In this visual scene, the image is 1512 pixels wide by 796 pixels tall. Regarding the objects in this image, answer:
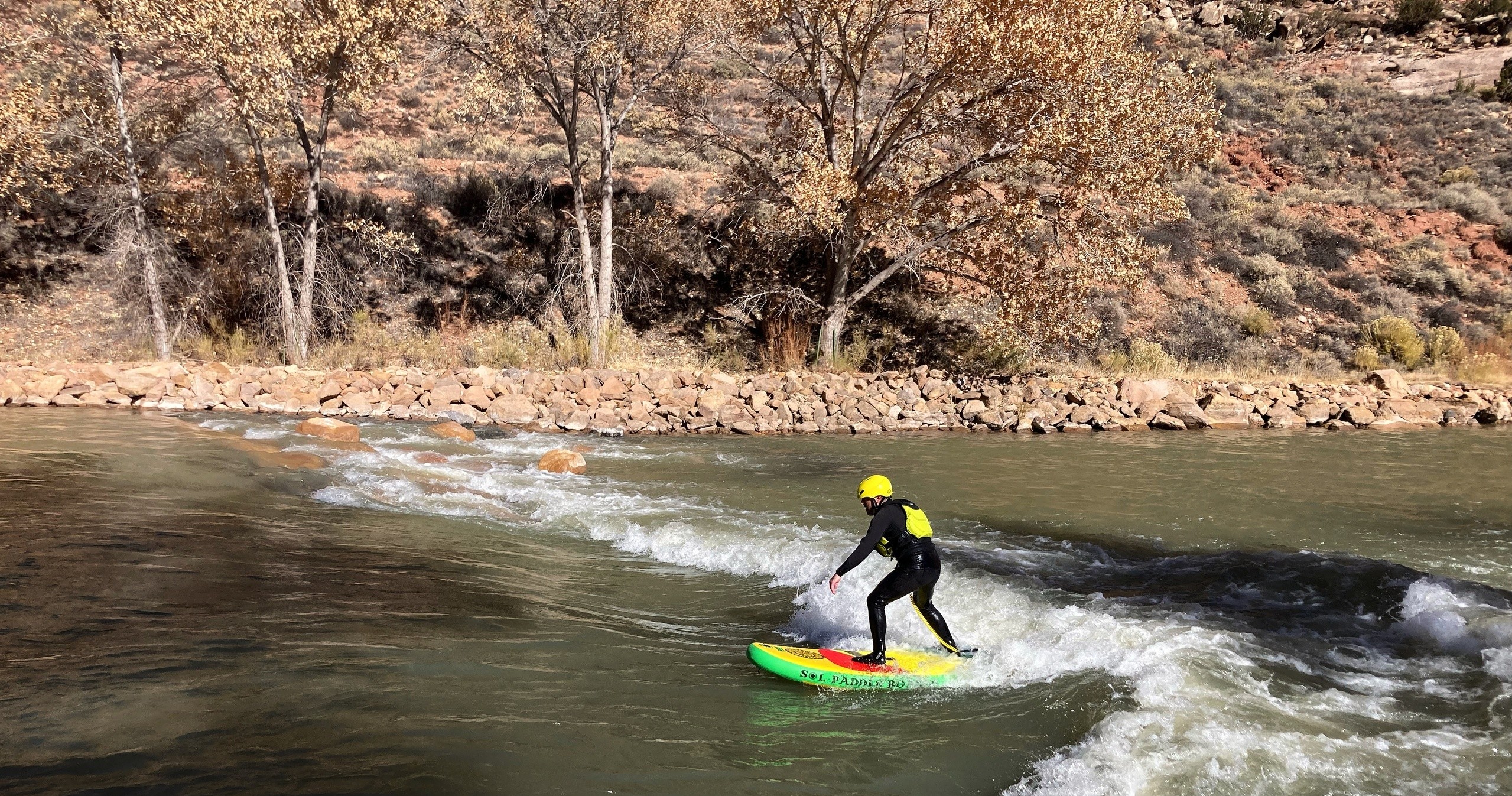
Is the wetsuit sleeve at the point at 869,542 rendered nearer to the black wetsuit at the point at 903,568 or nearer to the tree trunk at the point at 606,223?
the black wetsuit at the point at 903,568

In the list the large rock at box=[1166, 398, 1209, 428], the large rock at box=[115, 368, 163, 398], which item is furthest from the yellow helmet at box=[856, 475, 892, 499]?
the large rock at box=[115, 368, 163, 398]

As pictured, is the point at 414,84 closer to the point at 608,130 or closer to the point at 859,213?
the point at 608,130

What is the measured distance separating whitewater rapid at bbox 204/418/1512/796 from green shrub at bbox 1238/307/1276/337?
1648 centimetres

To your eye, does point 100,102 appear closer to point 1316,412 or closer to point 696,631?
point 696,631

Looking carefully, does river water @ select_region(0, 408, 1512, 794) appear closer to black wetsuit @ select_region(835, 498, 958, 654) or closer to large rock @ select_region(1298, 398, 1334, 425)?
black wetsuit @ select_region(835, 498, 958, 654)

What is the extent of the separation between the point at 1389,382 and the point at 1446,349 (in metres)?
4.71

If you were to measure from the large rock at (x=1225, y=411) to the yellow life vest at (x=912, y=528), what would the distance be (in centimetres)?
1262

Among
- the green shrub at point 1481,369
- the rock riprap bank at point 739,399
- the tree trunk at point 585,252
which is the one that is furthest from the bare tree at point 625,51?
the green shrub at point 1481,369

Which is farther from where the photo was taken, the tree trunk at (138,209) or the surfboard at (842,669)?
the tree trunk at (138,209)

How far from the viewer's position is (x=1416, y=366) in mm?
21516

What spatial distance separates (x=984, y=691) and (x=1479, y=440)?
1440cm

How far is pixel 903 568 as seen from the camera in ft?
21.2

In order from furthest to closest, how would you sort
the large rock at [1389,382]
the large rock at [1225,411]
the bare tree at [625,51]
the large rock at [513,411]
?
the large rock at [1389,382] < the bare tree at [625,51] < the large rock at [1225,411] < the large rock at [513,411]

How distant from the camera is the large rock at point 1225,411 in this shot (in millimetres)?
17391
